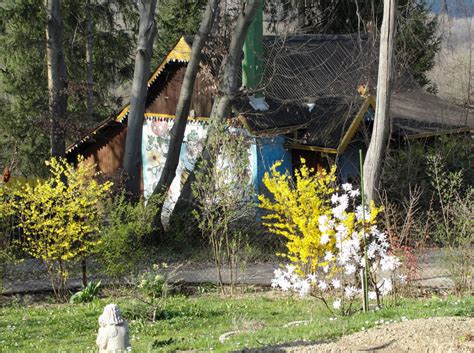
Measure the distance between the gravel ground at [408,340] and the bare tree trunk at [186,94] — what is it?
11095 mm

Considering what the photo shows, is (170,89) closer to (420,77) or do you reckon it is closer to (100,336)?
(420,77)

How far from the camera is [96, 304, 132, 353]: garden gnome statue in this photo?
8.59 m

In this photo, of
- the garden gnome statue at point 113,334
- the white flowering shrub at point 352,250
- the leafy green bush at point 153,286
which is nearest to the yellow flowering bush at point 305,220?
the white flowering shrub at point 352,250

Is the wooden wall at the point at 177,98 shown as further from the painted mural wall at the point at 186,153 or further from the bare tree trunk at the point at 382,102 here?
the bare tree trunk at the point at 382,102

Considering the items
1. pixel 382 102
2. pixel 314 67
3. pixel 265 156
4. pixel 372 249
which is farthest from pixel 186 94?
pixel 372 249

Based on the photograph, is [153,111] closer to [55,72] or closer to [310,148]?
[55,72]

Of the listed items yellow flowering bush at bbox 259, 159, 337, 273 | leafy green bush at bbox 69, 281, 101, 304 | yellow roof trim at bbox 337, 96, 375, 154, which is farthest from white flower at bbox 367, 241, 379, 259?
yellow roof trim at bbox 337, 96, 375, 154

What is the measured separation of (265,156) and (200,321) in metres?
10.7

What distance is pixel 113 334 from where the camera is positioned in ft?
28.2

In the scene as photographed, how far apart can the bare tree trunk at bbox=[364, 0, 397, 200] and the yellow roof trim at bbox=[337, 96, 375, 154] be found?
6.50 m

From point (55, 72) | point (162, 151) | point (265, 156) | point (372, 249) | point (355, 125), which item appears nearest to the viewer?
point (372, 249)

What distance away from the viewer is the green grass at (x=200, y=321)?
8.71 m

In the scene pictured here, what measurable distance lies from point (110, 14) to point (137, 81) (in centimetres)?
1138

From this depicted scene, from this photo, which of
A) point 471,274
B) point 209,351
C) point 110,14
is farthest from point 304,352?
point 110,14
